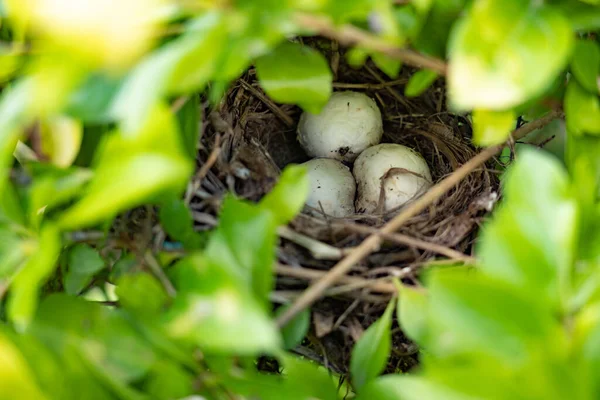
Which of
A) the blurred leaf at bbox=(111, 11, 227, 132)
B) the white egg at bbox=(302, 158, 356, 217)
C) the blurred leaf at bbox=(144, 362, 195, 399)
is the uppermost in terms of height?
A: the blurred leaf at bbox=(111, 11, 227, 132)

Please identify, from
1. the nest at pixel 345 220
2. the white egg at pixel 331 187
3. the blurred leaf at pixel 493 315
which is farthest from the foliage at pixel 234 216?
the white egg at pixel 331 187

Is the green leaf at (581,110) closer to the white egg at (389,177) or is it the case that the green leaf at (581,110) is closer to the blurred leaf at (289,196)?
the blurred leaf at (289,196)

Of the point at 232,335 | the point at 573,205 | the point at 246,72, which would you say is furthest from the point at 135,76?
the point at 246,72

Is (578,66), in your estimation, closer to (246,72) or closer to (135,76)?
(135,76)

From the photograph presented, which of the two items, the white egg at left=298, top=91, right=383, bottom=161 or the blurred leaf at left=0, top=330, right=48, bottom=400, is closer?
the blurred leaf at left=0, top=330, right=48, bottom=400

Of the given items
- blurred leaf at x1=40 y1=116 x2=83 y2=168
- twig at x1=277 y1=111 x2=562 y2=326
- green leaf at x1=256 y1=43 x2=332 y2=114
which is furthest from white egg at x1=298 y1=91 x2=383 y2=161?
blurred leaf at x1=40 y1=116 x2=83 y2=168

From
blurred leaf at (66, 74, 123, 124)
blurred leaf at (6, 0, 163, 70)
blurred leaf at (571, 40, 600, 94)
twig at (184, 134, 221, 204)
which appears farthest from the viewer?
twig at (184, 134, 221, 204)

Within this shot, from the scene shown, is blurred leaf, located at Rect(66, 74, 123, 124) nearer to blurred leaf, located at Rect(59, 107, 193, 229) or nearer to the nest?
blurred leaf, located at Rect(59, 107, 193, 229)
